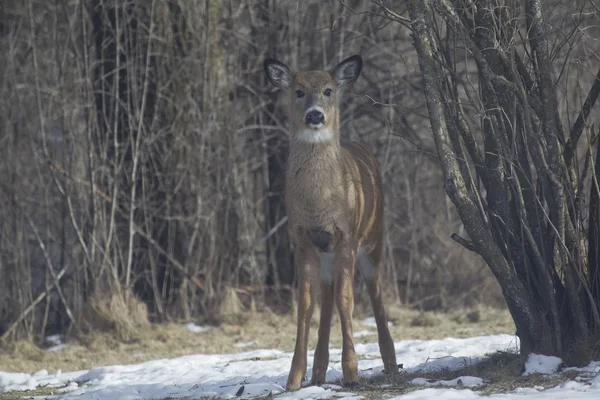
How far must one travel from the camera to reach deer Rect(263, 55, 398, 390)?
7297mm

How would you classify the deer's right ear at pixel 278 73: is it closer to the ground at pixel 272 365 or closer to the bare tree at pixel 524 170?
the bare tree at pixel 524 170

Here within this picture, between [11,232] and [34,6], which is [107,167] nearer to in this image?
[11,232]

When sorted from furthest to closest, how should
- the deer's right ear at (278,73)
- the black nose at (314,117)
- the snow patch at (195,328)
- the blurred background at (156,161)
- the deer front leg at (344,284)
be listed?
1. the blurred background at (156,161)
2. the snow patch at (195,328)
3. the deer's right ear at (278,73)
4. the black nose at (314,117)
5. the deer front leg at (344,284)

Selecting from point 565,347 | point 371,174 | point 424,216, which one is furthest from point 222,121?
point 565,347

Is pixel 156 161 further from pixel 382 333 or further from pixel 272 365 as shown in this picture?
pixel 382 333

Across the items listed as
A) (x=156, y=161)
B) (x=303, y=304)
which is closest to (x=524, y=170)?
(x=303, y=304)

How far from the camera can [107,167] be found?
1278 centimetres

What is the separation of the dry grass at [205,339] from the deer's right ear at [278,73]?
3.47m

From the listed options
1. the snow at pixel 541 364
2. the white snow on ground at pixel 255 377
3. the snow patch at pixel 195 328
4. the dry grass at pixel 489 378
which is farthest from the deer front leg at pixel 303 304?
the snow patch at pixel 195 328

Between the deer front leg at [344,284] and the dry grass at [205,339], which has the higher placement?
the deer front leg at [344,284]

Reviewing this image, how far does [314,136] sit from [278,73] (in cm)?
83

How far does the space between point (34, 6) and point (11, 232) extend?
3.24 metres

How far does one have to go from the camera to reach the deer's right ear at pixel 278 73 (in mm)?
8273

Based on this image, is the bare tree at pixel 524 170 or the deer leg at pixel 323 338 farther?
the deer leg at pixel 323 338
